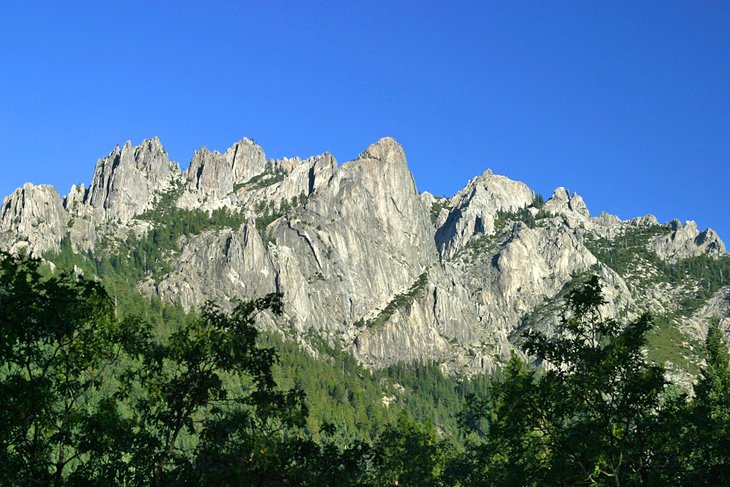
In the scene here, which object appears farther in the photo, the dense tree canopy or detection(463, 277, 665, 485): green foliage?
detection(463, 277, 665, 485): green foliage

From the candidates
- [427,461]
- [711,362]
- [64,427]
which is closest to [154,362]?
[64,427]

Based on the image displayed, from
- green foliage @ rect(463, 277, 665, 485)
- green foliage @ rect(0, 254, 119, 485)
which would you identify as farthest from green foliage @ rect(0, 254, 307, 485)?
Result: green foliage @ rect(463, 277, 665, 485)

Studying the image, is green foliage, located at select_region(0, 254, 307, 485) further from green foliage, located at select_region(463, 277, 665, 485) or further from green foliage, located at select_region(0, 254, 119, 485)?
green foliage, located at select_region(463, 277, 665, 485)

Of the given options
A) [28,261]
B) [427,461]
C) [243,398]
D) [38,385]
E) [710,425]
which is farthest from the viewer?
[427,461]

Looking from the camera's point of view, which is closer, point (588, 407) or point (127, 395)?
point (127, 395)

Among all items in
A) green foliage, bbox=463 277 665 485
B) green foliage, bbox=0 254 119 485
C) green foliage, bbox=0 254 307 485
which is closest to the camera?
green foliage, bbox=0 254 119 485

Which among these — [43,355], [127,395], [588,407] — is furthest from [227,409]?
[588,407]

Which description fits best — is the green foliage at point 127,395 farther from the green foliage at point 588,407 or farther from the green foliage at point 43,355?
the green foliage at point 588,407

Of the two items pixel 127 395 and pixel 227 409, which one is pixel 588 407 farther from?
pixel 127 395

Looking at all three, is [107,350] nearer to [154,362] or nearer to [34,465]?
[154,362]

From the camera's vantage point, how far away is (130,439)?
18516 mm

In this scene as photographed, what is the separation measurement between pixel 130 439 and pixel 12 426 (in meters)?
2.72

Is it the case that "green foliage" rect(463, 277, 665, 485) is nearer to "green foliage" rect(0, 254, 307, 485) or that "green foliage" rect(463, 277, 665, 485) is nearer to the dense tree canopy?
the dense tree canopy

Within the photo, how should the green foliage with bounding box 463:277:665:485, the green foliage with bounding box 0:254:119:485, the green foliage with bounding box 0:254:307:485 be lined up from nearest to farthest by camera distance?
the green foliage with bounding box 0:254:119:485 < the green foliage with bounding box 0:254:307:485 < the green foliage with bounding box 463:277:665:485
